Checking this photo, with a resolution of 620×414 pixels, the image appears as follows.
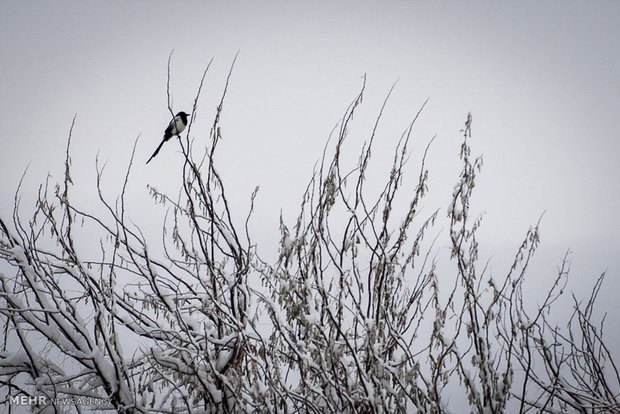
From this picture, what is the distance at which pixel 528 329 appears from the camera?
1965 millimetres

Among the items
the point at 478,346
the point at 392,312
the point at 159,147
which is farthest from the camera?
the point at 159,147

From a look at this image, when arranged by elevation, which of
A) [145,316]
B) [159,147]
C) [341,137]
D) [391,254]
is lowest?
[145,316]

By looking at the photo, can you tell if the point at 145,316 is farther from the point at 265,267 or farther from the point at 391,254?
the point at 391,254

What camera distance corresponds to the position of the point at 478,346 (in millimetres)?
2053

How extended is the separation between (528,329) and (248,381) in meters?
1.64

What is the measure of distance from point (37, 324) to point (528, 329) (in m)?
2.72

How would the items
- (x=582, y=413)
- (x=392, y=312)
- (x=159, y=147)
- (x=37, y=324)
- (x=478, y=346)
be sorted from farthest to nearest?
(x=159, y=147), (x=392, y=312), (x=478, y=346), (x=37, y=324), (x=582, y=413)

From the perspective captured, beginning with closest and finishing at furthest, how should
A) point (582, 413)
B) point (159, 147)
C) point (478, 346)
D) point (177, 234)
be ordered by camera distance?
point (582, 413) < point (478, 346) < point (177, 234) < point (159, 147)

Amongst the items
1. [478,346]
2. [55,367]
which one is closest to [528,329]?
[478,346]

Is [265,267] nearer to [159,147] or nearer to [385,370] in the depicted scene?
[385,370]

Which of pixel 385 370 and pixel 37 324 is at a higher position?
pixel 37 324

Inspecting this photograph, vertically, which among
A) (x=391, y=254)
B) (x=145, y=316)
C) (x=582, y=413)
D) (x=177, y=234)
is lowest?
(x=582, y=413)

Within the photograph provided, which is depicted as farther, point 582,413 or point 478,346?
point 478,346

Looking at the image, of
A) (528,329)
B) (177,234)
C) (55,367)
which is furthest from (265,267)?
(528,329)
